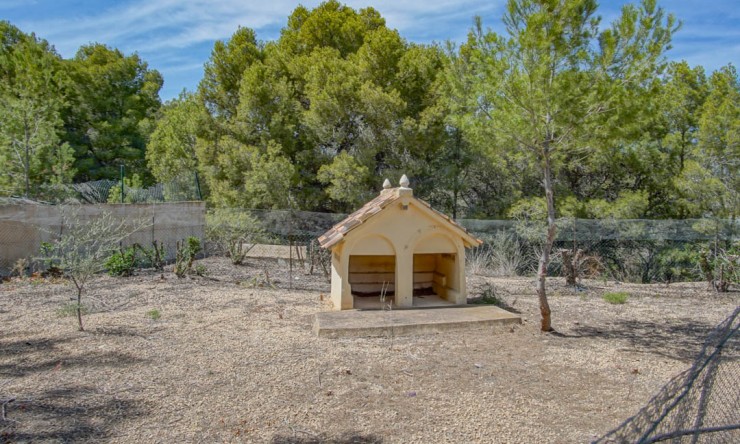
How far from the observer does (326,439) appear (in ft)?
13.5

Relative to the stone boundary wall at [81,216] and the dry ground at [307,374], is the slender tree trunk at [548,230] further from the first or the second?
the stone boundary wall at [81,216]

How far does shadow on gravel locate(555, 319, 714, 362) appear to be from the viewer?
21.9ft

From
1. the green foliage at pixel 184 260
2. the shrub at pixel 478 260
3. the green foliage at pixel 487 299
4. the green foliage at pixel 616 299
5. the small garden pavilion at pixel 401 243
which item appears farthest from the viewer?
the shrub at pixel 478 260

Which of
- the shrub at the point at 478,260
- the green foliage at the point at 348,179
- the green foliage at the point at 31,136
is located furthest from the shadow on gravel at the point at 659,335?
the green foliage at the point at 31,136

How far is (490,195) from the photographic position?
66.4 feet

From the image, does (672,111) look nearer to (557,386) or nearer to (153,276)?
(557,386)

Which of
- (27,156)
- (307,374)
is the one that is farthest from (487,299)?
(27,156)

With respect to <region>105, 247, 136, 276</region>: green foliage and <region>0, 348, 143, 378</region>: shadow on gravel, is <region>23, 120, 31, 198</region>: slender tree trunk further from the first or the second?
<region>0, 348, 143, 378</region>: shadow on gravel

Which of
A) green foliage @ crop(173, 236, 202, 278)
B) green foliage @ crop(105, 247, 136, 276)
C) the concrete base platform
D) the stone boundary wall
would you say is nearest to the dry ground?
the concrete base platform

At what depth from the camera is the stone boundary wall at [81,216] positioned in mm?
12242

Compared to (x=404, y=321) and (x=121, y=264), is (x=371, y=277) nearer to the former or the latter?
(x=404, y=321)

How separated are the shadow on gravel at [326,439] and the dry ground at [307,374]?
17 millimetres

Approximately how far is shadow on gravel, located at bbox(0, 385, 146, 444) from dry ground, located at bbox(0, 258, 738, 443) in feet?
0.05

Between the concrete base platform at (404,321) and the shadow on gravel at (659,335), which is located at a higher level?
the concrete base platform at (404,321)
